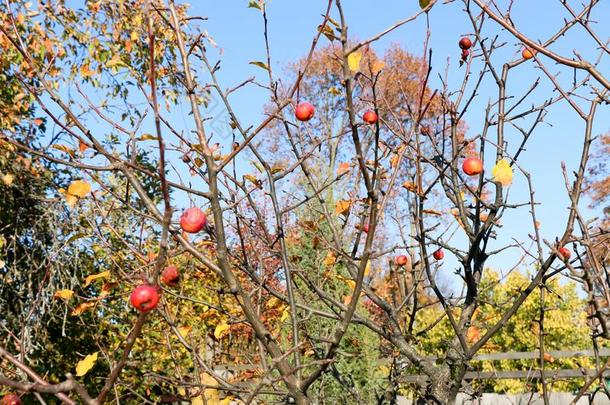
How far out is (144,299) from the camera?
41.2 inches

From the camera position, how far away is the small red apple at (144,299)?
1.04 m

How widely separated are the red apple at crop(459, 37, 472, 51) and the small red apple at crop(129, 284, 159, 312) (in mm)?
2278

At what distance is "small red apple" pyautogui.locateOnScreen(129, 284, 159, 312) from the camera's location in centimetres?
104

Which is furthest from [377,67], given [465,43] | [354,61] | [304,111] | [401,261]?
[401,261]

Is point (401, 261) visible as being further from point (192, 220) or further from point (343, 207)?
point (192, 220)

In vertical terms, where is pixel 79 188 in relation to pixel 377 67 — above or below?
below

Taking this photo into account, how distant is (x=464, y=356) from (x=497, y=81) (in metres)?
1.31

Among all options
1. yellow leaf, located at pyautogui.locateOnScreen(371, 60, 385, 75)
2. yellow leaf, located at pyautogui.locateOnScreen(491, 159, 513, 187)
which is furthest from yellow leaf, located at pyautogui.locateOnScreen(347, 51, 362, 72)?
yellow leaf, located at pyautogui.locateOnScreen(491, 159, 513, 187)

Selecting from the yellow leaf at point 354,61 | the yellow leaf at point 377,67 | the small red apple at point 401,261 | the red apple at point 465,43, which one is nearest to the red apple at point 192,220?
the yellow leaf at point 354,61

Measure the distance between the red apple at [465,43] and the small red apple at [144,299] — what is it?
89.7 inches

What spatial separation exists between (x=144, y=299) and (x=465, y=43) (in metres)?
2.31

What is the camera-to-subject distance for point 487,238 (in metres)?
2.66

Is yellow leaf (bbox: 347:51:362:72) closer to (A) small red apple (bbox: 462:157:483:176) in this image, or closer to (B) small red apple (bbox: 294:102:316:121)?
(B) small red apple (bbox: 294:102:316:121)

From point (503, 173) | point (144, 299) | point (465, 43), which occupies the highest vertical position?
point (465, 43)
